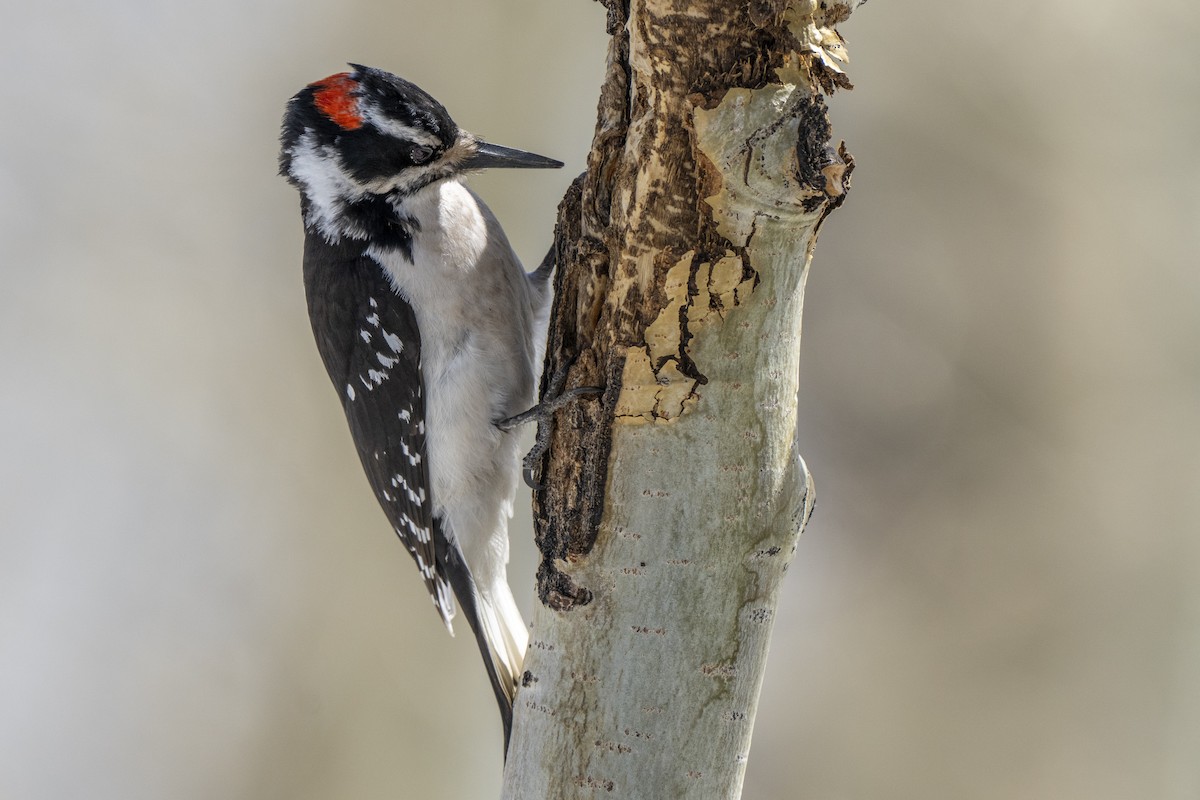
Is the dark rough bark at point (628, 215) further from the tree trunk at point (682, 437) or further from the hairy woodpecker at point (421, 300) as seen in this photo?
the hairy woodpecker at point (421, 300)

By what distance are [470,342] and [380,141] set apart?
55 cm

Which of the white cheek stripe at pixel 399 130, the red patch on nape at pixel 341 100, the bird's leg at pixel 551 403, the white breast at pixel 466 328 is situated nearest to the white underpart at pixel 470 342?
the white breast at pixel 466 328

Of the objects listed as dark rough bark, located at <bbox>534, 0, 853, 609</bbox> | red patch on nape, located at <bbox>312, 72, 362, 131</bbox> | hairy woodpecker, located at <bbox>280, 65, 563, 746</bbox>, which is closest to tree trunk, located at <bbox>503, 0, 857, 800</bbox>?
dark rough bark, located at <bbox>534, 0, 853, 609</bbox>

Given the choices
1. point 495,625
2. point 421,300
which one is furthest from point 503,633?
point 421,300

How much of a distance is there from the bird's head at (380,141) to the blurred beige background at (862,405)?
1.70 metres

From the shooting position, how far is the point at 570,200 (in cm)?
177

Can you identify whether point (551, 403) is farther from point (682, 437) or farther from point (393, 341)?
point (393, 341)

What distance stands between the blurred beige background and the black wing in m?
1.67

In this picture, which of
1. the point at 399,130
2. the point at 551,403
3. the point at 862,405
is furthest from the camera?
the point at 862,405

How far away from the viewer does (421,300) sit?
2453 mm

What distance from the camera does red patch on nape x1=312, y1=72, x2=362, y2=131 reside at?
7.84ft

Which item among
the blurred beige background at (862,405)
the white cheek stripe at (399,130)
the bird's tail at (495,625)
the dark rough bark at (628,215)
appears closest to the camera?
the dark rough bark at (628,215)

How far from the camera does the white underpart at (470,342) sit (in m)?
2.45

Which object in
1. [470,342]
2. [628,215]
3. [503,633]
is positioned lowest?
[503,633]
